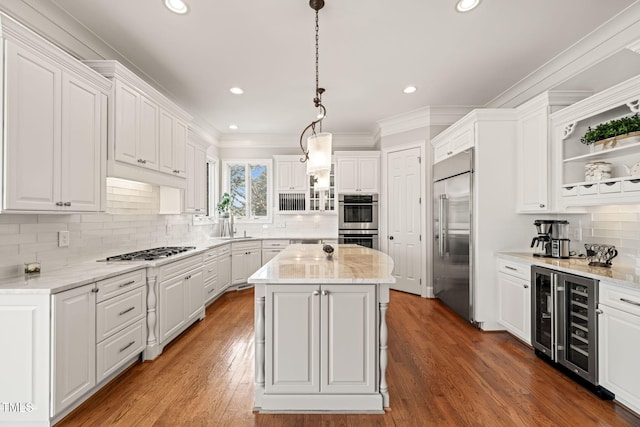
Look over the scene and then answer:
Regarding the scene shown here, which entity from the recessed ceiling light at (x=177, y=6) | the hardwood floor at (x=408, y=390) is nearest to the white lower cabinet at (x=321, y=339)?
the hardwood floor at (x=408, y=390)

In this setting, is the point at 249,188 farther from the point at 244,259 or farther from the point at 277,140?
the point at 244,259

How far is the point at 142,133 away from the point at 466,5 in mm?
3007

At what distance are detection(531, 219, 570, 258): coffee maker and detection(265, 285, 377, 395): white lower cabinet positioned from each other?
2.11 metres

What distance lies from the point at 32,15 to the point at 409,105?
4125 millimetres

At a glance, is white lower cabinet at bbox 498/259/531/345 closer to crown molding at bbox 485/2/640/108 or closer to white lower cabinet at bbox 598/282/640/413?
white lower cabinet at bbox 598/282/640/413

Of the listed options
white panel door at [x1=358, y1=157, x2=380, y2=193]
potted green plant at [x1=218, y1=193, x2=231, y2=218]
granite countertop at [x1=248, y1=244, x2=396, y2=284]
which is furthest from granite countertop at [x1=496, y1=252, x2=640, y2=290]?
potted green plant at [x1=218, y1=193, x2=231, y2=218]

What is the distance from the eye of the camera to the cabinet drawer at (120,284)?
Answer: 2113 millimetres

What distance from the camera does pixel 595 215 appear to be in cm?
278

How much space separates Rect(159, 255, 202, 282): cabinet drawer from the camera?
284 centimetres

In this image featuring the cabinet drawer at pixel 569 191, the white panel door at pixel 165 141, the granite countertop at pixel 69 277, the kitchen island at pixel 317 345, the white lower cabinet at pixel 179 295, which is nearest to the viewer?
the granite countertop at pixel 69 277

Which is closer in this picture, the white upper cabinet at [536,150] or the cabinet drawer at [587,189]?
the cabinet drawer at [587,189]

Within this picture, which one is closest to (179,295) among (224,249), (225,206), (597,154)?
(224,249)

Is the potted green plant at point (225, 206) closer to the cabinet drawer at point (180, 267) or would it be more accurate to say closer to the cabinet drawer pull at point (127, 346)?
the cabinet drawer at point (180, 267)

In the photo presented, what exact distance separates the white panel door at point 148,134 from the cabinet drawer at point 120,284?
107 cm
